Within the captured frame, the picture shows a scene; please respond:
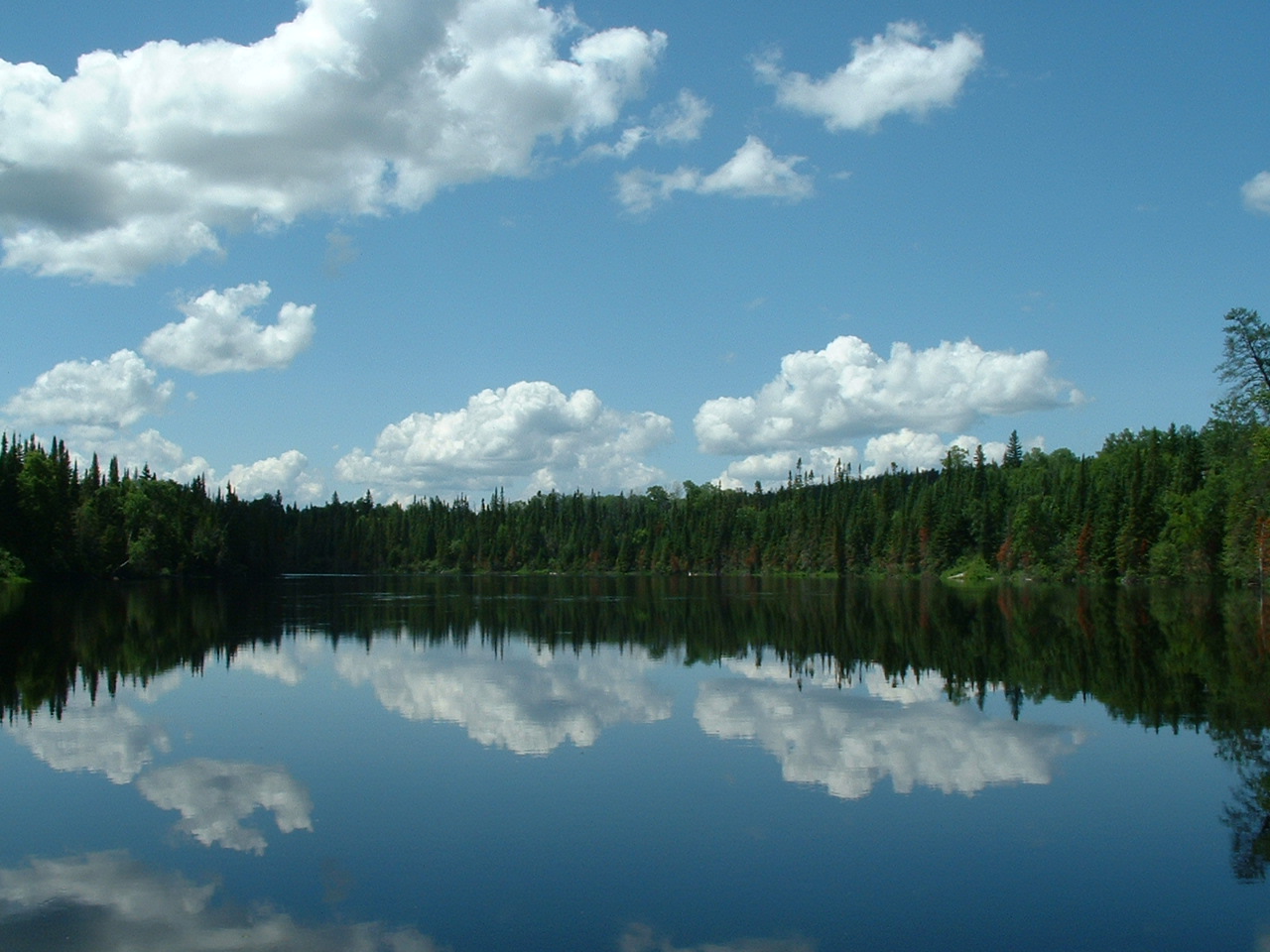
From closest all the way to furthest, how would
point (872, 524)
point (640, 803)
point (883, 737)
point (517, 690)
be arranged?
point (640, 803), point (883, 737), point (517, 690), point (872, 524)

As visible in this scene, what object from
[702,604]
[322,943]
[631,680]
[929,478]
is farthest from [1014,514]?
[322,943]

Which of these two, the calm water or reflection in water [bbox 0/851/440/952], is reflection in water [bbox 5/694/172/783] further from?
reflection in water [bbox 0/851/440/952]

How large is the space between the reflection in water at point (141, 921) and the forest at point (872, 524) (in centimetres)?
5053

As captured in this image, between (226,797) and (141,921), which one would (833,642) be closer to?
(226,797)

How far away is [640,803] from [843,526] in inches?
5166

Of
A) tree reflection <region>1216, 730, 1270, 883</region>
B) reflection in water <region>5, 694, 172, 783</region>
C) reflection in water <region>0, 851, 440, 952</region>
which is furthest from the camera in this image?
reflection in water <region>5, 694, 172, 783</region>

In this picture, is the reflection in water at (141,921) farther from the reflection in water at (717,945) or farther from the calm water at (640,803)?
the reflection in water at (717,945)

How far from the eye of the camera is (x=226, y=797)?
14797mm

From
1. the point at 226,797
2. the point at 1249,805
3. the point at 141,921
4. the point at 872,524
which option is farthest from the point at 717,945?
the point at 872,524

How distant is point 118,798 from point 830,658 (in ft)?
70.7

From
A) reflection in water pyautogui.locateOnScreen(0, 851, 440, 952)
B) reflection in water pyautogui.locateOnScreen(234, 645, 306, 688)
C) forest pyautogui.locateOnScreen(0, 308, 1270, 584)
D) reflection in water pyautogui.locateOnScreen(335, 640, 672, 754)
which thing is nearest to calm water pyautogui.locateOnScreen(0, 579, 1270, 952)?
reflection in water pyautogui.locateOnScreen(0, 851, 440, 952)

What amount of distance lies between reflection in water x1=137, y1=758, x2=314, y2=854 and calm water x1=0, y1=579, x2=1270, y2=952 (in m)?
0.07

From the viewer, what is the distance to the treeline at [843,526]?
78.4m

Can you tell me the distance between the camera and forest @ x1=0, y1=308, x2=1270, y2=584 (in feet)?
235
